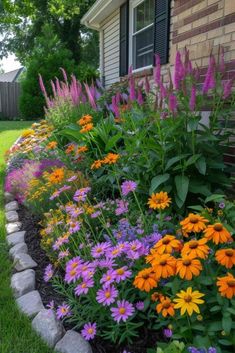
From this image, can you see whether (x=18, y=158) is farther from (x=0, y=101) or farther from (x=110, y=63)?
(x=0, y=101)

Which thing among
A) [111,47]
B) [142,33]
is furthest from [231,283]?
[111,47]

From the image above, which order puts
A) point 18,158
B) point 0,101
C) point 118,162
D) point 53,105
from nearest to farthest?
1. point 118,162
2. point 18,158
3. point 53,105
4. point 0,101

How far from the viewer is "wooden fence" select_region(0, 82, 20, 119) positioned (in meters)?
19.9

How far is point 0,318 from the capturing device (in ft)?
7.49

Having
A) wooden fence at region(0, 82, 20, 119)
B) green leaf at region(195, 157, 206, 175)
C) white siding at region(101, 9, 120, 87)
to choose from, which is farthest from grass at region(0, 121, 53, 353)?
wooden fence at region(0, 82, 20, 119)

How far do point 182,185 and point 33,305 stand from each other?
49.8 inches

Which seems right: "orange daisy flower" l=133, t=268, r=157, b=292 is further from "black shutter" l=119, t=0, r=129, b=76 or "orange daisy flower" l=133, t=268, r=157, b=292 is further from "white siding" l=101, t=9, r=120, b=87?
"white siding" l=101, t=9, r=120, b=87

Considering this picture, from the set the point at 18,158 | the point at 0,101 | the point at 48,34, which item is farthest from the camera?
the point at 0,101

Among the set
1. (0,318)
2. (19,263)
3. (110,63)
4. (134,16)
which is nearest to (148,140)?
(19,263)

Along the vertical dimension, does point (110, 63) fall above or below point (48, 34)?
below

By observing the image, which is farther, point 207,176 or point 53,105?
point 53,105

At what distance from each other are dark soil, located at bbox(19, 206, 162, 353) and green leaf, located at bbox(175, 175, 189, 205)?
0.92 meters

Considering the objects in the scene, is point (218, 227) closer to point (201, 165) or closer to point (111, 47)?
point (201, 165)

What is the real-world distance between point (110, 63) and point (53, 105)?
545cm
